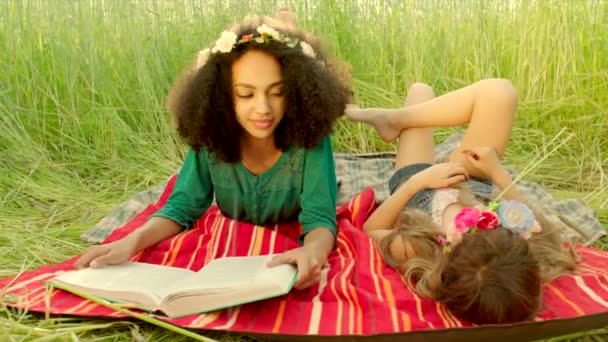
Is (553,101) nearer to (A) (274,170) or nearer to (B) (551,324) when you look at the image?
(A) (274,170)

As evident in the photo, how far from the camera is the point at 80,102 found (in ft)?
12.1

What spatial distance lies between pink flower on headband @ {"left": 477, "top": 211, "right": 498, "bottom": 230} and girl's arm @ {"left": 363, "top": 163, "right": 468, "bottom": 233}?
0.33 meters

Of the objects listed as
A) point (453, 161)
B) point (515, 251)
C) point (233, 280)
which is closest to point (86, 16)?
point (453, 161)

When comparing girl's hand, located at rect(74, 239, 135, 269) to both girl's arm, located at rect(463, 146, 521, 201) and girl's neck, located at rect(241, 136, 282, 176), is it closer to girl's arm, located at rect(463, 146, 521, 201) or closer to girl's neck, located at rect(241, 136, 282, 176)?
girl's neck, located at rect(241, 136, 282, 176)

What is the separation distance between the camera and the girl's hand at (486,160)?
228 centimetres

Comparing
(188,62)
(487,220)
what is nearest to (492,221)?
(487,220)

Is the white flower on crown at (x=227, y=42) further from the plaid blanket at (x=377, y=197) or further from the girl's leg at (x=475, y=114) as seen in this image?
the plaid blanket at (x=377, y=197)

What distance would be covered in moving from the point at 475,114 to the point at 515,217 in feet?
1.88

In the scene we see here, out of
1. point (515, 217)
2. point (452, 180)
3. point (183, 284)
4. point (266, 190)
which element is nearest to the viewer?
point (183, 284)

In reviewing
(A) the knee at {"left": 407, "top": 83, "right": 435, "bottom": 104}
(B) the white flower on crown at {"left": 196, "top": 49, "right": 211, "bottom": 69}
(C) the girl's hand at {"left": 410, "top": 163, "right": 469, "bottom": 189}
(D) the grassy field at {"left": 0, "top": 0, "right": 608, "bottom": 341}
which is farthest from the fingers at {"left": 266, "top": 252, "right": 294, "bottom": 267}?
(D) the grassy field at {"left": 0, "top": 0, "right": 608, "bottom": 341}

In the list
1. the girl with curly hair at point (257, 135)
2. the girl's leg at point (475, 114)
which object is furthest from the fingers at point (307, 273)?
the girl's leg at point (475, 114)

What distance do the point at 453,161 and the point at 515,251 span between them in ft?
2.67

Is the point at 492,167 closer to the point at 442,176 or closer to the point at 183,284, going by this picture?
the point at 442,176

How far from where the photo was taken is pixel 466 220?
74.5 inches
